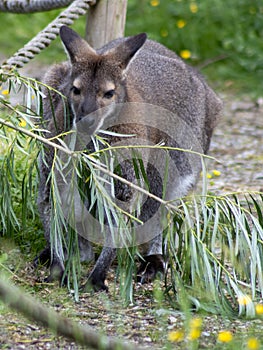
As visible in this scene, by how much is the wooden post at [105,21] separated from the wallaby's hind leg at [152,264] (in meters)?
1.48

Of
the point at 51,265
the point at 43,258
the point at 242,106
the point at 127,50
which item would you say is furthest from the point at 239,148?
the point at 51,265

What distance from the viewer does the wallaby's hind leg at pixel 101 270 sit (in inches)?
164

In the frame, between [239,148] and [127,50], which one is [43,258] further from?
[239,148]

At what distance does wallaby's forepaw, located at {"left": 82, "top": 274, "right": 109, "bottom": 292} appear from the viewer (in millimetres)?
4109

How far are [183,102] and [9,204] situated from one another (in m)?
1.45

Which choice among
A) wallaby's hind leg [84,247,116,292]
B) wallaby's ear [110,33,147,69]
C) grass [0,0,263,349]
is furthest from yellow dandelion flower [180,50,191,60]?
wallaby's hind leg [84,247,116,292]

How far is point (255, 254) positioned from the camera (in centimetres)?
375

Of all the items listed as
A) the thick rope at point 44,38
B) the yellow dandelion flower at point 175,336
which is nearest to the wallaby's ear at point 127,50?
the thick rope at point 44,38

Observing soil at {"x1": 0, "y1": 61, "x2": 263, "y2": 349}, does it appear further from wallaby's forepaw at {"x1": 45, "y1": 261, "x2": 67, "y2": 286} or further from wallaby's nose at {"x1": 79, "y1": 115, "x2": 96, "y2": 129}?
wallaby's nose at {"x1": 79, "y1": 115, "x2": 96, "y2": 129}

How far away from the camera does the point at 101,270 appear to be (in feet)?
13.8

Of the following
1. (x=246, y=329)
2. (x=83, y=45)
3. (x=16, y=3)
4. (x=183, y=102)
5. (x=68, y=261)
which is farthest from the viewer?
(x=16, y=3)

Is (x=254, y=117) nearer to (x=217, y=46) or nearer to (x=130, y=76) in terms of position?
(x=217, y=46)

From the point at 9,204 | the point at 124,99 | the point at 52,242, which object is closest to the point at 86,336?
the point at 52,242

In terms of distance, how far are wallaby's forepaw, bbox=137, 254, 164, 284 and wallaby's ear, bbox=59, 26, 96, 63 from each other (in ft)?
3.74
